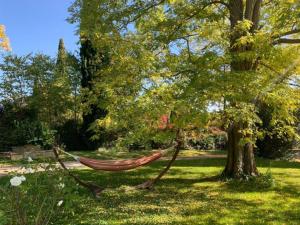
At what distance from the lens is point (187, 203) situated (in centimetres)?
869

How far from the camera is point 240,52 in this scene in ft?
32.6

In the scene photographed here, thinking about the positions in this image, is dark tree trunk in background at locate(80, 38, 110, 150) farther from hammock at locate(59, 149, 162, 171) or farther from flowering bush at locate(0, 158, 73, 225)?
flowering bush at locate(0, 158, 73, 225)

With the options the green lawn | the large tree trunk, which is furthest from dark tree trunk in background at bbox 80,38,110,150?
the large tree trunk

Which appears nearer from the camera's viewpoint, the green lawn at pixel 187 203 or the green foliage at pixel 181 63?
the green lawn at pixel 187 203

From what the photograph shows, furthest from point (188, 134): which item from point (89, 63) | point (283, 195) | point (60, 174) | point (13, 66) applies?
point (13, 66)

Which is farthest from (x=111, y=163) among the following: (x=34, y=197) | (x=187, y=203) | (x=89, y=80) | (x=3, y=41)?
(x=3, y=41)

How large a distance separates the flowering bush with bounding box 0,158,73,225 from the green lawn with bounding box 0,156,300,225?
306 mm

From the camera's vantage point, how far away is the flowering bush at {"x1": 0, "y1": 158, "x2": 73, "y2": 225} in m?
4.79

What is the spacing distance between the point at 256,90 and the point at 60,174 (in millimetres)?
4844

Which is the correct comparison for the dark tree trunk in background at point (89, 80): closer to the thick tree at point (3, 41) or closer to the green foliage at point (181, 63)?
the thick tree at point (3, 41)

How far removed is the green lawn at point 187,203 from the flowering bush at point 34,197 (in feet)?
1.01

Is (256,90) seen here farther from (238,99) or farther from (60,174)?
(60,174)

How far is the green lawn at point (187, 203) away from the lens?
7.16 metres

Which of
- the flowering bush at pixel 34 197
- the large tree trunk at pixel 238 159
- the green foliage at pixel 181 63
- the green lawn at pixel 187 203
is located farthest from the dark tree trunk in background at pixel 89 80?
the flowering bush at pixel 34 197
